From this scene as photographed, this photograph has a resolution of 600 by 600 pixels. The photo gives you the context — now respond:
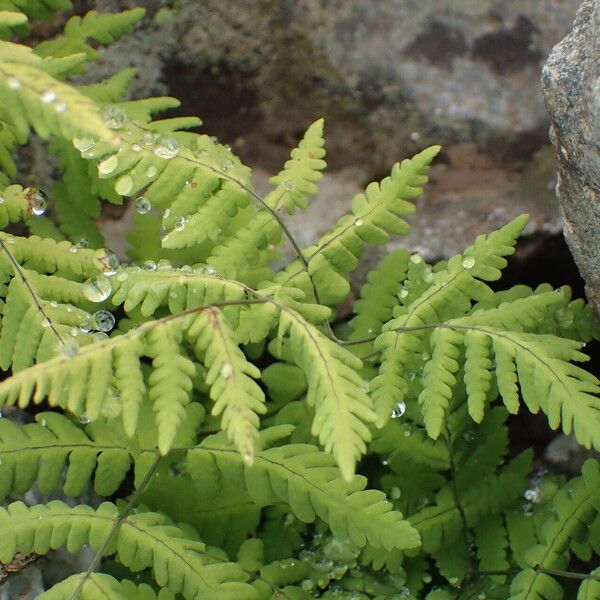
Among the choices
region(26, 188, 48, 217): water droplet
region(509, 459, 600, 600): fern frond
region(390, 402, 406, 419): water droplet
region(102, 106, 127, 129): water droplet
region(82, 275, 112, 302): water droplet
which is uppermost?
region(102, 106, 127, 129): water droplet

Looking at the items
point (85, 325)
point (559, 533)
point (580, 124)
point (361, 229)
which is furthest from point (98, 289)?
point (559, 533)

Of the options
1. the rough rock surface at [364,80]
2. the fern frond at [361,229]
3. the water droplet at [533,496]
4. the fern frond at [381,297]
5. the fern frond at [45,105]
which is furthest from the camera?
the rough rock surface at [364,80]

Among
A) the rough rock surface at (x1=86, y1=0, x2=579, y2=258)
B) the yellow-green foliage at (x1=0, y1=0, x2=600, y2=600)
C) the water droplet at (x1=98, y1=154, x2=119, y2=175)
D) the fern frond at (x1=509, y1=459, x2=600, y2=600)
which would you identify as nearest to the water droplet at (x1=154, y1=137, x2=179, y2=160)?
the yellow-green foliage at (x1=0, y1=0, x2=600, y2=600)

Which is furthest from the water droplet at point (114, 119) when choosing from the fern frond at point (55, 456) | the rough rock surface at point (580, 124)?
the rough rock surface at point (580, 124)

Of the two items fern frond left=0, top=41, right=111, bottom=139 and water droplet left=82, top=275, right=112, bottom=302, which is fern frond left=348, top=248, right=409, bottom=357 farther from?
fern frond left=0, top=41, right=111, bottom=139

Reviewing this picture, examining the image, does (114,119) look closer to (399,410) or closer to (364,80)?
(399,410)

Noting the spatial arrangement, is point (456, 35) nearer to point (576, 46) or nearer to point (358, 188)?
point (358, 188)

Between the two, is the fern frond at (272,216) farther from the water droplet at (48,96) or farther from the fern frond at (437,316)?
the water droplet at (48,96)
